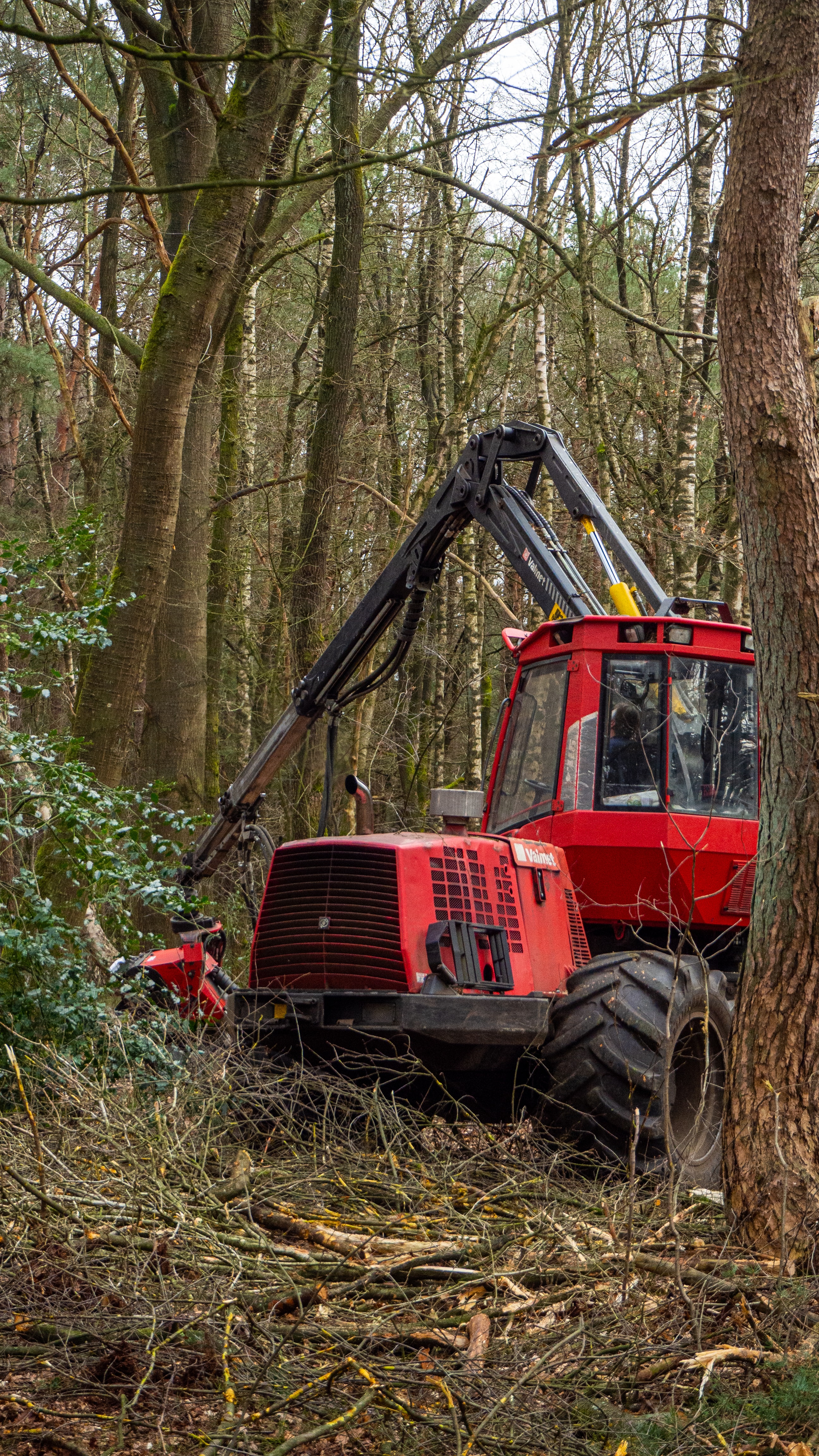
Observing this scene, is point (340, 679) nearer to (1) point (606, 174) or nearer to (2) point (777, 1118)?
(2) point (777, 1118)

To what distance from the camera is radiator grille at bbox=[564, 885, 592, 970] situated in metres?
6.77

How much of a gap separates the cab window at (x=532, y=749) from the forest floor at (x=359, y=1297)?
6.17ft

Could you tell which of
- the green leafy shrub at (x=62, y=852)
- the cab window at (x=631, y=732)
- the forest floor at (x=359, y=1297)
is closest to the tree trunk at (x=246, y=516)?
the green leafy shrub at (x=62, y=852)

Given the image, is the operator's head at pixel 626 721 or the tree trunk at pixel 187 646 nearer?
the operator's head at pixel 626 721

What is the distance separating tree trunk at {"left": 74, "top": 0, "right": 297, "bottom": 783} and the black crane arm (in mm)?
1035

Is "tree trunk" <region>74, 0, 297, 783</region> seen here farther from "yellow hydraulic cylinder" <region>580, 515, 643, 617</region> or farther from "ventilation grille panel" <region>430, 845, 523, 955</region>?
"ventilation grille panel" <region>430, 845, 523, 955</region>

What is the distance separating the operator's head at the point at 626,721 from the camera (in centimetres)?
689

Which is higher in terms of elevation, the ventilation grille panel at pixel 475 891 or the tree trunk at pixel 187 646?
the tree trunk at pixel 187 646

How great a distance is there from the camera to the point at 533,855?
21.7ft

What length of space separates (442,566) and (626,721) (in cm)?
196

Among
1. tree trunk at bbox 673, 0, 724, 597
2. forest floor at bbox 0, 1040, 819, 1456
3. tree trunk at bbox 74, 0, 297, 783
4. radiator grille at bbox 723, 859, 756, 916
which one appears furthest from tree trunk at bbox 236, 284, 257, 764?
forest floor at bbox 0, 1040, 819, 1456

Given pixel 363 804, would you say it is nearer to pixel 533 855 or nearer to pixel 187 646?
pixel 533 855

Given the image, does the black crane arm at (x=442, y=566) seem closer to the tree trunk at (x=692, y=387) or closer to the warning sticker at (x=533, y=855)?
the warning sticker at (x=533, y=855)

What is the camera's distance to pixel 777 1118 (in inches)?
157
